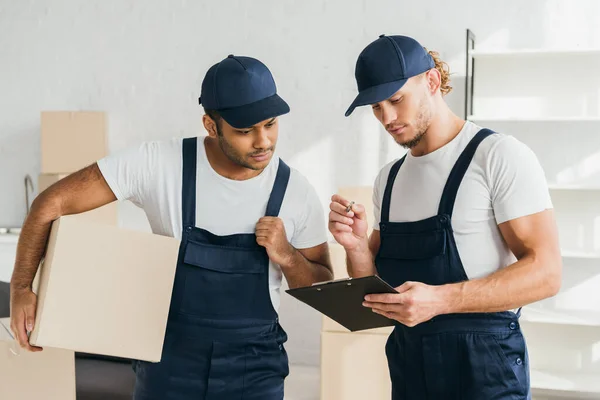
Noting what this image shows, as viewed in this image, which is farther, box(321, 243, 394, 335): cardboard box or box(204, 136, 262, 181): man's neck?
box(321, 243, 394, 335): cardboard box

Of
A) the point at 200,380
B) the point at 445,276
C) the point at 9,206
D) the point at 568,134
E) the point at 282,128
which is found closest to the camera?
the point at 445,276

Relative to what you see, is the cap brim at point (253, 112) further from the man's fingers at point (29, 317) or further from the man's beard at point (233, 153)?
the man's fingers at point (29, 317)

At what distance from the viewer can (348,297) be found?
63.7 inches

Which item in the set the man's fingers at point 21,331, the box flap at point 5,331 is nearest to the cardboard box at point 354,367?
the box flap at point 5,331

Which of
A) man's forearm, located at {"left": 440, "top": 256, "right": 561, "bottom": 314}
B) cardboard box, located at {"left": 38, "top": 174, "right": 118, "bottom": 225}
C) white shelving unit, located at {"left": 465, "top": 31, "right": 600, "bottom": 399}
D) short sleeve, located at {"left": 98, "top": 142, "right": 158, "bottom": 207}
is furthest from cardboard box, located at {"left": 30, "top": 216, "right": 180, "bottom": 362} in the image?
cardboard box, located at {"left": 38, "top": 174, "right": 118, "bottom": 225}

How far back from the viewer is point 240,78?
5.99ft

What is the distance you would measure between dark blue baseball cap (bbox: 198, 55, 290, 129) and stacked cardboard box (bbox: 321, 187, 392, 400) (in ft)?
5.64

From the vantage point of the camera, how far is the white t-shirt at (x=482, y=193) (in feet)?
5.10

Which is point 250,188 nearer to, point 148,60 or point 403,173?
point 403,173

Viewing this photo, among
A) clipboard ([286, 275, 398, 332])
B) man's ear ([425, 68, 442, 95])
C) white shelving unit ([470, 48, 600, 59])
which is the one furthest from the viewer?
white shelving unit ([470, 48, 600, 59])

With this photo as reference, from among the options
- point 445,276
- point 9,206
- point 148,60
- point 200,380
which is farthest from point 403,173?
point 9,206

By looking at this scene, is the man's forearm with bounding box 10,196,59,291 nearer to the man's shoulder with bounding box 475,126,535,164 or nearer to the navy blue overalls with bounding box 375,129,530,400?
the navy blue overalls with bounding box 375,129,530,400

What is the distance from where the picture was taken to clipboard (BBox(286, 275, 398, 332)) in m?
1.50

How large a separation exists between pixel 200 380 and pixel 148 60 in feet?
10.3
